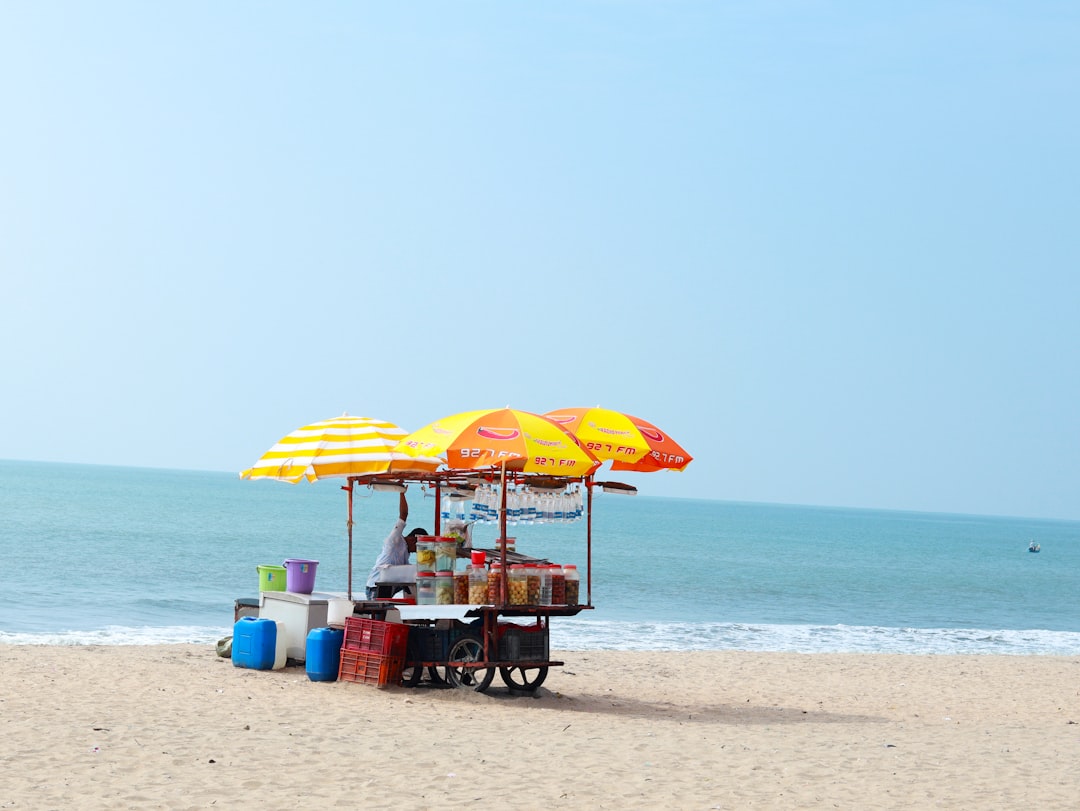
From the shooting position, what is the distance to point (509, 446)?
402 inches

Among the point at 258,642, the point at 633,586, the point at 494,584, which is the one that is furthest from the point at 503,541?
the point at 633,586

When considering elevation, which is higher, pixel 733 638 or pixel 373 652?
pixel 373 652

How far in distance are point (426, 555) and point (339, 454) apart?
140 centimetres

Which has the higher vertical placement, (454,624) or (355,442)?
(355,442)

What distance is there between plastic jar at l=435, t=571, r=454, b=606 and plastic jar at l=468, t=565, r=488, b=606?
20 centimetres

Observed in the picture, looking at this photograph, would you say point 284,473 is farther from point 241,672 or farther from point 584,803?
point 584,803

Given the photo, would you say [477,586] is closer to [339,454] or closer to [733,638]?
[339,454]

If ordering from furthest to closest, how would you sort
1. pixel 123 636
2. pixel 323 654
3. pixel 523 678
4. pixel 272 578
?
pixel 123 636 → pixel 272 578 → pixel 523 678 → pixel 323 654

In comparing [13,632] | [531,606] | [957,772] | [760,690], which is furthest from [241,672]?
[13,632]

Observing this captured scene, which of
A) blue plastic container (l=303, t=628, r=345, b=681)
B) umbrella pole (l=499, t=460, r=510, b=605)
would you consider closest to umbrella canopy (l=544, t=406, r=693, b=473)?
umbrella pole (l=499, t=460, r=510, b=605)

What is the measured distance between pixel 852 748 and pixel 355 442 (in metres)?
5.61

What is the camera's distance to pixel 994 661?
1847cm

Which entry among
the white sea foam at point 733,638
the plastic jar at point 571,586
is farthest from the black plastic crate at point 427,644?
the white sea foam at point 733,638

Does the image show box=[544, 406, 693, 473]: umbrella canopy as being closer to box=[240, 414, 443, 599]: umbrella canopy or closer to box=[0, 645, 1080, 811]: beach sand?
box=[240, 414, 443, 599]: umbrella canopy
